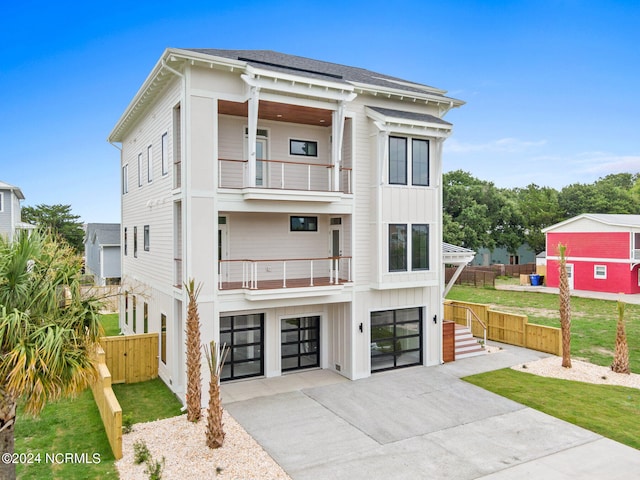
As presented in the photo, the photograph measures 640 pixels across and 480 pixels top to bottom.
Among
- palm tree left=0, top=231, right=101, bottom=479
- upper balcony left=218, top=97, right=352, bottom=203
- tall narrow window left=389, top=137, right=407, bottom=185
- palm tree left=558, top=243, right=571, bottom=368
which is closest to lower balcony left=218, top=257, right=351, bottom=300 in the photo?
upper balcony left=218, top=97, right=352, bottom=203

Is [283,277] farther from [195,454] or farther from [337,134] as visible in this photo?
[195,454]

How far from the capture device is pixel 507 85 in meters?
37.3

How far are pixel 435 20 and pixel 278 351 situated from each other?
72.8 ft

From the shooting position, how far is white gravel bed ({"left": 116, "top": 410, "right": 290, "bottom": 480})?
8.14m

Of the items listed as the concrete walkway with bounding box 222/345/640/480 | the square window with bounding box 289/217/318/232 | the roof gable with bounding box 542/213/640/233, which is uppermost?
the roof gable with bounding box 542/213/640/233

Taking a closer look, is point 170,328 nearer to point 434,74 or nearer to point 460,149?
point 434,74

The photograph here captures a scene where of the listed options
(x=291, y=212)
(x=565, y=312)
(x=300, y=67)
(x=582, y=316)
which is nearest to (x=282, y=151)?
(x=291, y=212)

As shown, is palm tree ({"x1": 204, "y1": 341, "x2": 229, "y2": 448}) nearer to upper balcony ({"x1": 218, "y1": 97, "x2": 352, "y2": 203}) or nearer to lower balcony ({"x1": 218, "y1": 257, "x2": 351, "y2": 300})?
lower balcony ({"x1": 218, "y1": 257, "x2": 351, "y2": 300})

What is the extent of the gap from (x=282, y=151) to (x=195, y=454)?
9419 mm

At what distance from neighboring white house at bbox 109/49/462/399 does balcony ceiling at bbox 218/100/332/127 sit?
67mm

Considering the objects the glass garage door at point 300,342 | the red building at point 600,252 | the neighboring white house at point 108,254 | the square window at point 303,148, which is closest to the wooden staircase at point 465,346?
the glass garage door at point 300,342

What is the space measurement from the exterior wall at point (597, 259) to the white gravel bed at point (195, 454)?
32425 millimetres

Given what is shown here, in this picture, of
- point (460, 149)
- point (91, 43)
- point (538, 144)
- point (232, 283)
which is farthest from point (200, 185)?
point (538, 144)

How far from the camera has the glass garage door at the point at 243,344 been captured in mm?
13672
